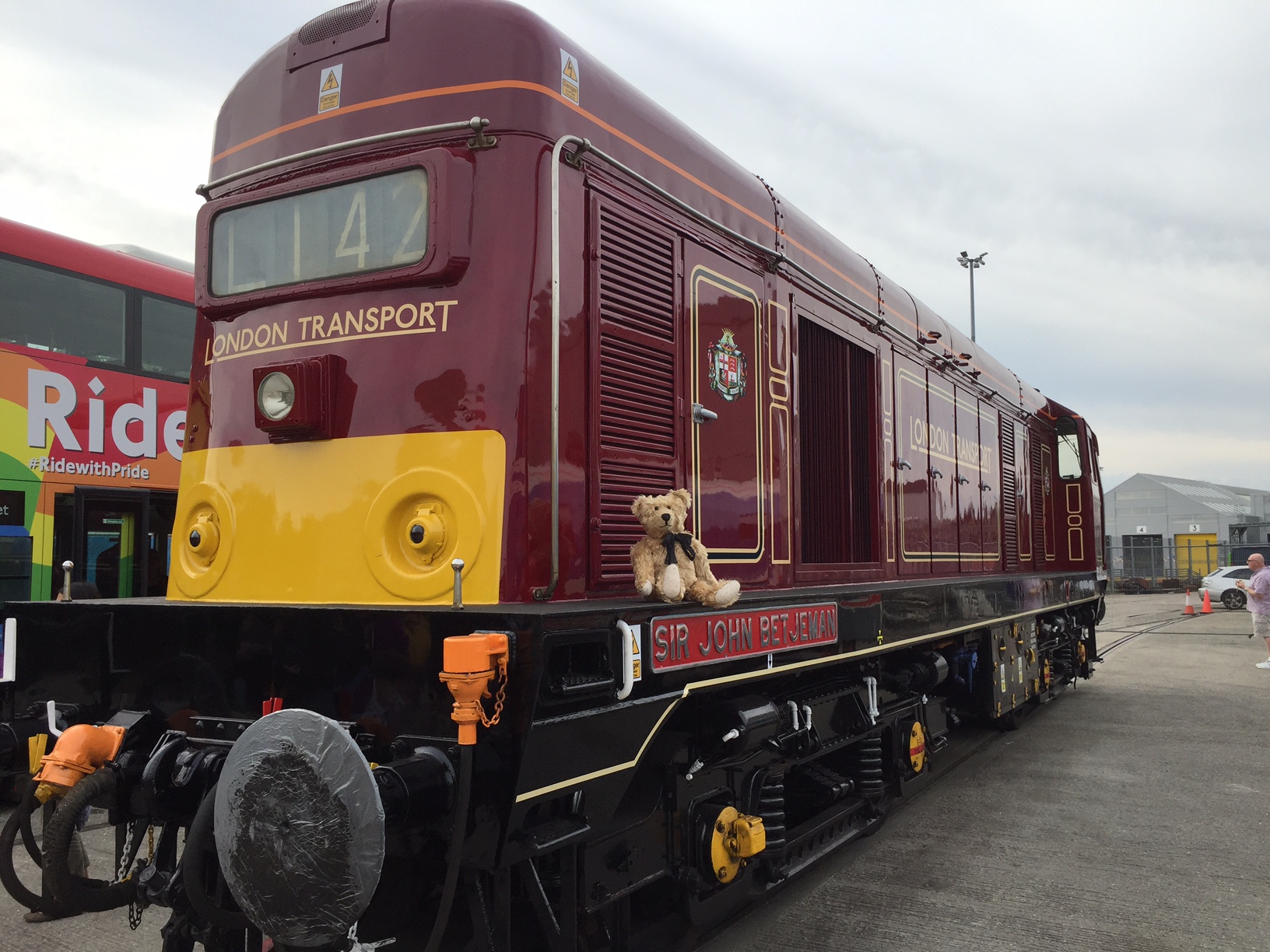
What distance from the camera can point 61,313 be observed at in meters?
7.01

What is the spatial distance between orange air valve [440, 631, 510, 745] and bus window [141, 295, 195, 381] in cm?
629

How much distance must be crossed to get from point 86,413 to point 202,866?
5628 mm

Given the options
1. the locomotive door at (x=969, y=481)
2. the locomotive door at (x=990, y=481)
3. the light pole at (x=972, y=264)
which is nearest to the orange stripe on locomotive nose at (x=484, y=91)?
the locomotive door at (x=969, y=481)

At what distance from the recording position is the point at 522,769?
2.34 meters

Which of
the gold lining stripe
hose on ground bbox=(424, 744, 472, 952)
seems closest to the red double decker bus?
the gold lining stripe

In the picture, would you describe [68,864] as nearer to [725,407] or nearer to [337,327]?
[337,327]

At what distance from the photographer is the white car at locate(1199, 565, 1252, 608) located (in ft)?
82.7

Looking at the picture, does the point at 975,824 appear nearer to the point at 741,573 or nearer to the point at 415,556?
the point at 741,573

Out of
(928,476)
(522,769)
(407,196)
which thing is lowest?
(522,769)

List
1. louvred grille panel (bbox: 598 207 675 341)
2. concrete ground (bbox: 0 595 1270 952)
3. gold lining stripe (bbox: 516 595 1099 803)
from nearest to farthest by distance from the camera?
1. gold lining stripe (bbox: 516 595 1099 803)
2. louvred grille panel (bbox: 598 207 675 341)
3. concrete ground (bbox: 0 595 1270 952)

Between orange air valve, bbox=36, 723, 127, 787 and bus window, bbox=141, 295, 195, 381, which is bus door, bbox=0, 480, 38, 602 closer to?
bus window, bbox=141, 295, 195, 381

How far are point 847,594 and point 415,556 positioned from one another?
198cm

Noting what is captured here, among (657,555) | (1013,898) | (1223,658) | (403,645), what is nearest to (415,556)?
(403,645)

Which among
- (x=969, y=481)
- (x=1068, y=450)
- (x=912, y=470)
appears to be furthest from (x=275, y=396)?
(x=1068, y=450)
